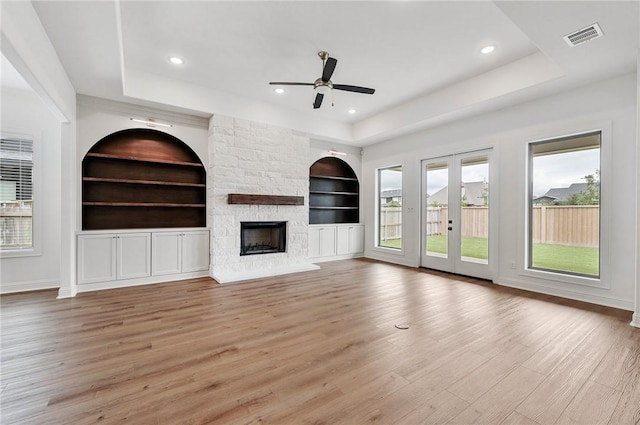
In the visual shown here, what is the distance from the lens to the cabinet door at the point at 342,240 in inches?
286

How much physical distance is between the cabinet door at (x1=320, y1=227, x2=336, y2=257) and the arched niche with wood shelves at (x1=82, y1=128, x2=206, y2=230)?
9.23 ft

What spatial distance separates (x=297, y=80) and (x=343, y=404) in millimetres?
4516

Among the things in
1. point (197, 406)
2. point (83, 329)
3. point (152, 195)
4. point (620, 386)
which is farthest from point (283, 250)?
point (620, 386)

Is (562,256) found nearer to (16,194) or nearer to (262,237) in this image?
(262,237)

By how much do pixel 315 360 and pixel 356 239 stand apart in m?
5.36

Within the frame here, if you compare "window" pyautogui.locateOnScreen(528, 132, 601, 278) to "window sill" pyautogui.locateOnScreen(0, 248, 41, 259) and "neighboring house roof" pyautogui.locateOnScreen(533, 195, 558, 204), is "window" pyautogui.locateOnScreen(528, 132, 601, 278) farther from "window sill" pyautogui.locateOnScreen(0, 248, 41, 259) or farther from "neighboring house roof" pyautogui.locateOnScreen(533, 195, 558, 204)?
"window sill" pyautogui.locateOnScreen(0, 248, 41, 259)

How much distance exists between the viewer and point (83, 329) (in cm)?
294

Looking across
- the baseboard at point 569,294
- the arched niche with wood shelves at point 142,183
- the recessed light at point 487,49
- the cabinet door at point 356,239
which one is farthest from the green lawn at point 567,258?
the arched niche with wood shelves at point 142,183

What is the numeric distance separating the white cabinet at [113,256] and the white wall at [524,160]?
521 cm

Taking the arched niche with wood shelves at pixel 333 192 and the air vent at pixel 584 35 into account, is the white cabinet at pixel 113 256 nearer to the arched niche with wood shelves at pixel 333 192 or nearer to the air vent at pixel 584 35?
the arched niche with wood shelves at pixel 333 192

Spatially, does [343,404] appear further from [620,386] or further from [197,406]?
[620,386]

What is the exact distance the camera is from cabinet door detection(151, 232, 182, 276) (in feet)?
15.8

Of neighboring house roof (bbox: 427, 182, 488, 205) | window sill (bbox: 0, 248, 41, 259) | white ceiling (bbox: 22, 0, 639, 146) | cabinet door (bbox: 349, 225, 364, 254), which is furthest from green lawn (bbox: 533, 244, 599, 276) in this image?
window sill (bbox: 0, 248, 41, 259)

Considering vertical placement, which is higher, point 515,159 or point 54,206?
point 515,159
